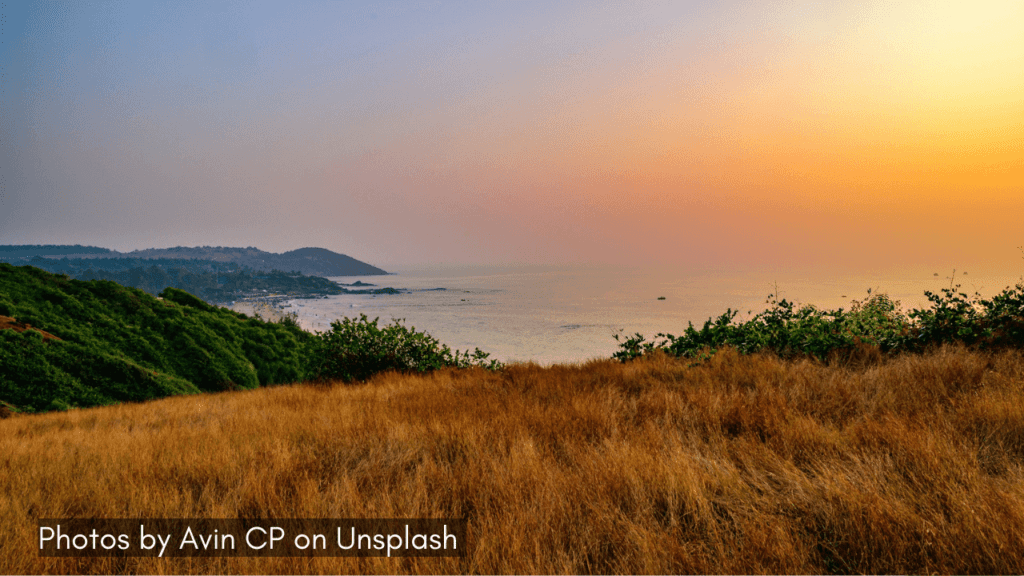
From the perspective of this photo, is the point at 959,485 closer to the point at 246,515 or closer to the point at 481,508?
the point at 481,508

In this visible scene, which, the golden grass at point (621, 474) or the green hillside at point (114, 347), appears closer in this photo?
the golden grass at point (621, 474)

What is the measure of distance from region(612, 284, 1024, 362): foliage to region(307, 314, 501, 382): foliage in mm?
4914

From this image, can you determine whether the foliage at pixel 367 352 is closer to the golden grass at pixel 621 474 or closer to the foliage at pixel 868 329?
the golden grass at pixel 621 474

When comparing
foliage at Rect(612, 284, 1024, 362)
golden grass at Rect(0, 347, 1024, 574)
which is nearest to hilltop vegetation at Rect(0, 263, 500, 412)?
golden grass at Rect(0, 347, 1024, 574)

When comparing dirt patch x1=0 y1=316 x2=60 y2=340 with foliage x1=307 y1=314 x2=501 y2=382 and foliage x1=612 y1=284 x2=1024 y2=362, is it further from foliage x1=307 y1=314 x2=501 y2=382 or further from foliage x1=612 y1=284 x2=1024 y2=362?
foliage x1=612 y1=284 x2=1024 y2=362

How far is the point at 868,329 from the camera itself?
7.97 metres

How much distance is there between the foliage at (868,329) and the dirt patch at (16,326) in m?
14.6

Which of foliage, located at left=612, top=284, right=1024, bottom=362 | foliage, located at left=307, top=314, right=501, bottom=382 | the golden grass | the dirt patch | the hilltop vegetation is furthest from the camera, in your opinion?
the dirt patch

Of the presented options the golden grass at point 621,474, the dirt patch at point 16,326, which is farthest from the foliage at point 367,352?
the dirt patch at point 16,326

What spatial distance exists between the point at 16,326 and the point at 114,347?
7.31ft

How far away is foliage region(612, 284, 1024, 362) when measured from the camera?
23.3 ft

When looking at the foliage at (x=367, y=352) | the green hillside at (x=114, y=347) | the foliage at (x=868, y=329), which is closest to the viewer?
the foliage at (x=868, y=329)

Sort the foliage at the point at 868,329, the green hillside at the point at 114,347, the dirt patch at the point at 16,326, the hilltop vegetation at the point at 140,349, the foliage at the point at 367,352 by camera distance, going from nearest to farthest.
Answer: the foliage at the point at 868,329 < the green hillside at the point at 114,347 < the hilltop vegetation at the point at 140,349 < the foliage at the point at 367,352 < the dirt patch at the point at 16,326

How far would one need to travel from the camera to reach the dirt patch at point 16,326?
11.1m
